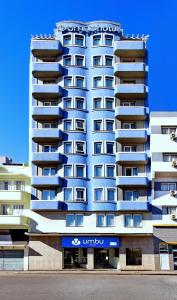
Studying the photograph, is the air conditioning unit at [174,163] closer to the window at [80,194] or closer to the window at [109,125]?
the window at [109,125]

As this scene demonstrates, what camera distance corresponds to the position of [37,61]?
193 feet

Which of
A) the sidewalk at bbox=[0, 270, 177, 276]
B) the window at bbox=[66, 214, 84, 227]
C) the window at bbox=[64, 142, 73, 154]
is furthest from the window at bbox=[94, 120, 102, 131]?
the sidewalk at bbox=[0, 270, 177, 276]

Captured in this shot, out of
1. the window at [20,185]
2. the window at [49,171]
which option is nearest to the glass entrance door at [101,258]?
the window at [49,171]

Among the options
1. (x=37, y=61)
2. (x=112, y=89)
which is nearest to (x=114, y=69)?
(x=112, y=89)

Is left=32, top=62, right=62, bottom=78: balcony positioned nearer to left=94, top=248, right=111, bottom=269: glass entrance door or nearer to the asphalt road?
left=94, top=248, right=111, bottom=269: glass entrance door

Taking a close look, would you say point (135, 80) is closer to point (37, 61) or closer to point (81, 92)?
point (81, 92)

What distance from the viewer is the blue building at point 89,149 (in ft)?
176

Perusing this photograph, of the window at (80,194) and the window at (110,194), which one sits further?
the window at (110,194)

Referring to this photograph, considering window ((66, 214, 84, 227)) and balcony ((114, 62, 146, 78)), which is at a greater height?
balcony ((114, 62, 146, 78))

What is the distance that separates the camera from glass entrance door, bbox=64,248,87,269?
54.1 m

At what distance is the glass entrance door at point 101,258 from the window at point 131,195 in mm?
6541

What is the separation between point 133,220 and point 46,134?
14.2 meters

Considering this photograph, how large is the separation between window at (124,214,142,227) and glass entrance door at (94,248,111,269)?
400cm

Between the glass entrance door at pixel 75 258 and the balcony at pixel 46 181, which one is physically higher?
the balcony at pixel 46 181
